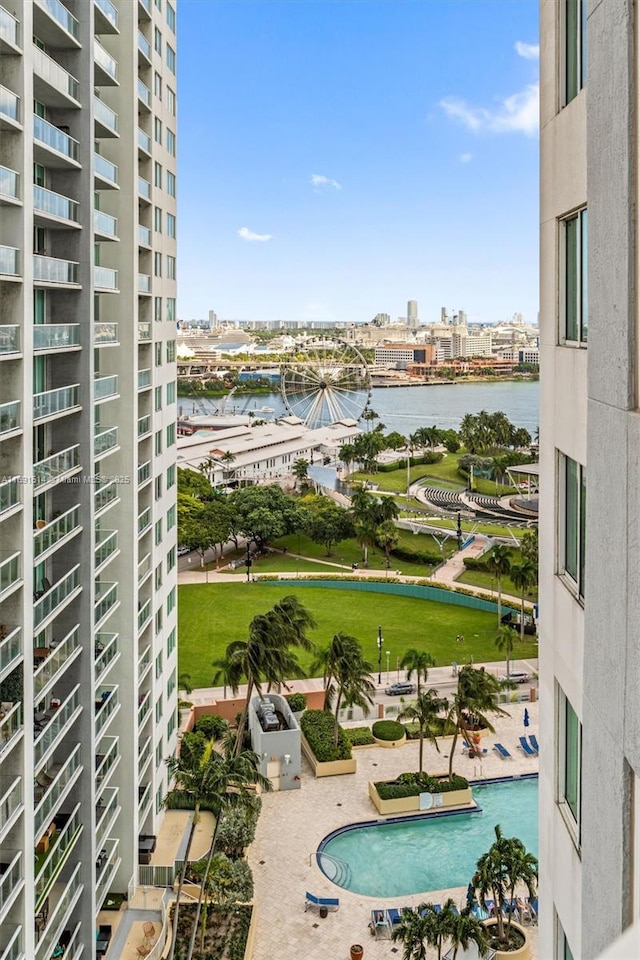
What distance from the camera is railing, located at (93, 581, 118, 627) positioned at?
62.6 ft

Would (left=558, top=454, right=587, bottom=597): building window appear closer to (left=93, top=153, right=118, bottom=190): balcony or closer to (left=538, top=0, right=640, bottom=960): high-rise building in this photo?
(left=538, top=0, right=640, bottom=960): high-rise building

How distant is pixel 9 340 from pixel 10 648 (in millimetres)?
4866

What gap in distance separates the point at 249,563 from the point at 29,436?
132ft

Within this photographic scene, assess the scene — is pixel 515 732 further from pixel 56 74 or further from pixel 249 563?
pixel 56 74

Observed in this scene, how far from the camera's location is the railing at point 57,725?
15012 millimetres

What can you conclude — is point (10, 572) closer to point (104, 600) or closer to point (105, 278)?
point (104, 600)

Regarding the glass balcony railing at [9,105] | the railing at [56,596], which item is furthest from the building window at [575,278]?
the railing at [56,596]

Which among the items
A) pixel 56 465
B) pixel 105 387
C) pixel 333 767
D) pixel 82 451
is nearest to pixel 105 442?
pixel 105 387

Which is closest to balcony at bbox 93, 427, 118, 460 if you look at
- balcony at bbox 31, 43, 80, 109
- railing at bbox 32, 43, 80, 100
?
balcony at bbox 31, 43, 80, 109

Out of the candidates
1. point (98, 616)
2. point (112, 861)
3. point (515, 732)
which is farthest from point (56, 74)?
point (515, 732)

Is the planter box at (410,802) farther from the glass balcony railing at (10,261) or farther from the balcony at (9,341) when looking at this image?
the glass balcony railing at (10,261)

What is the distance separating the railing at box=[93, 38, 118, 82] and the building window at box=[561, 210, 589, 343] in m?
14.1

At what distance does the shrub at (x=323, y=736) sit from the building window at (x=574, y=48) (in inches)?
1052

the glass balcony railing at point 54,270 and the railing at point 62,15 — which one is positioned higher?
the railing at point 62,15
